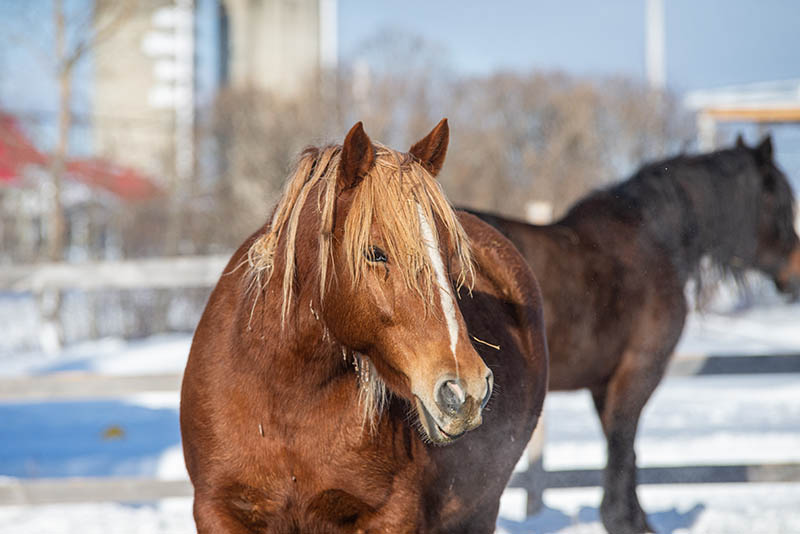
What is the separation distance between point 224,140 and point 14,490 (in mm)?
12061

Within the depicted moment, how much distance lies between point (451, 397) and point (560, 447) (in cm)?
453

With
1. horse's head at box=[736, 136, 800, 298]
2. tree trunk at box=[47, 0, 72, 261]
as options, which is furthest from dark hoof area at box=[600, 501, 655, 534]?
tree trunk at box=[47, 0, 72, 261]

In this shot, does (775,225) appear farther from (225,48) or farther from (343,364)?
(225,48)

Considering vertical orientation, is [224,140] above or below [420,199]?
above

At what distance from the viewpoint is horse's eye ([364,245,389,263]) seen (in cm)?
195

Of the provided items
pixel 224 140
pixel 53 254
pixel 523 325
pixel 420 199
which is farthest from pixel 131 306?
pixel 420 199

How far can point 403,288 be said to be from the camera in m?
1.93

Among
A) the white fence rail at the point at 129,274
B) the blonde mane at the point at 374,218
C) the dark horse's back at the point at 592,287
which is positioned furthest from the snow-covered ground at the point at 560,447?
the blonde mane at the point at 374,218

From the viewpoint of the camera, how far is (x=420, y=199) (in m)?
2.00

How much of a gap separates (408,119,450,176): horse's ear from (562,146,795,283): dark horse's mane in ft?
7.70

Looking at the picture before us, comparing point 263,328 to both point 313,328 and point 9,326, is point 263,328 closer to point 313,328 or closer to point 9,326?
point 313,328

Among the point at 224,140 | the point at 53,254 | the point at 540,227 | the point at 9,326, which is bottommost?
the point at 9,326

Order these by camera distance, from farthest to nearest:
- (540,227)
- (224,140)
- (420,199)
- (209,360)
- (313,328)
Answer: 1. (224,140)
2. (540,227)
3. (209,360)
4. (313,328)
5. (420,199)

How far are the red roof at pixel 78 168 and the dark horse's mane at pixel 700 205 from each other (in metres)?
9.58
